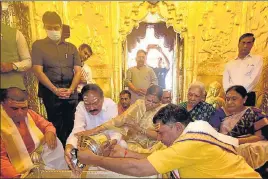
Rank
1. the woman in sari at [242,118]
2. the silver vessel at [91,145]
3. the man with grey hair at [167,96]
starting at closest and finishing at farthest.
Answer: the silver vessel at [91,145] → the woman in sari at [242,118] → the man with grey hair at [167,96]

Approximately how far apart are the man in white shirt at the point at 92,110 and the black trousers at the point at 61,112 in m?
0.06

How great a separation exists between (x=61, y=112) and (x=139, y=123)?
61cm

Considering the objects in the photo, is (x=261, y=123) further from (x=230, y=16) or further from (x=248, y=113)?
(x=230, y=16)

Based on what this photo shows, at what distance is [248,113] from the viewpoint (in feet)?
5.85

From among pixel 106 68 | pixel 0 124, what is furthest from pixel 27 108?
pixel 106 68

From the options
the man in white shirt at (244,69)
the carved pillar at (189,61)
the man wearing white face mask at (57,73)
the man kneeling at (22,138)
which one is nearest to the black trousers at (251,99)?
the man in white shirt at (244,69)

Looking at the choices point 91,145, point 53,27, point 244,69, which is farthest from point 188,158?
point 53,27

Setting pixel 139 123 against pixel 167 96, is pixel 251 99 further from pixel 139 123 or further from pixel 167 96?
pixel 139 123

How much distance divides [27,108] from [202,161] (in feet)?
4.01

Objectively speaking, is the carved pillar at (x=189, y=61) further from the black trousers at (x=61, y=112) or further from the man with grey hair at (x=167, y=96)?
the black trousers at (x=61, y=112)

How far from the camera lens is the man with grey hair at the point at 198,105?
1847 mm

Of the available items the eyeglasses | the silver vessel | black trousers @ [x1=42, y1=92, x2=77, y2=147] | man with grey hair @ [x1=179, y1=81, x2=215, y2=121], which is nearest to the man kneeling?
black trousers @ [x1=42, y1=92, x2=77, y2=147]

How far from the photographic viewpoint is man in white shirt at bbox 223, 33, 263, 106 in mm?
1842

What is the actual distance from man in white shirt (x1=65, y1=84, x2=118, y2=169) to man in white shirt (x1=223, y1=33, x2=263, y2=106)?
0.89 m
